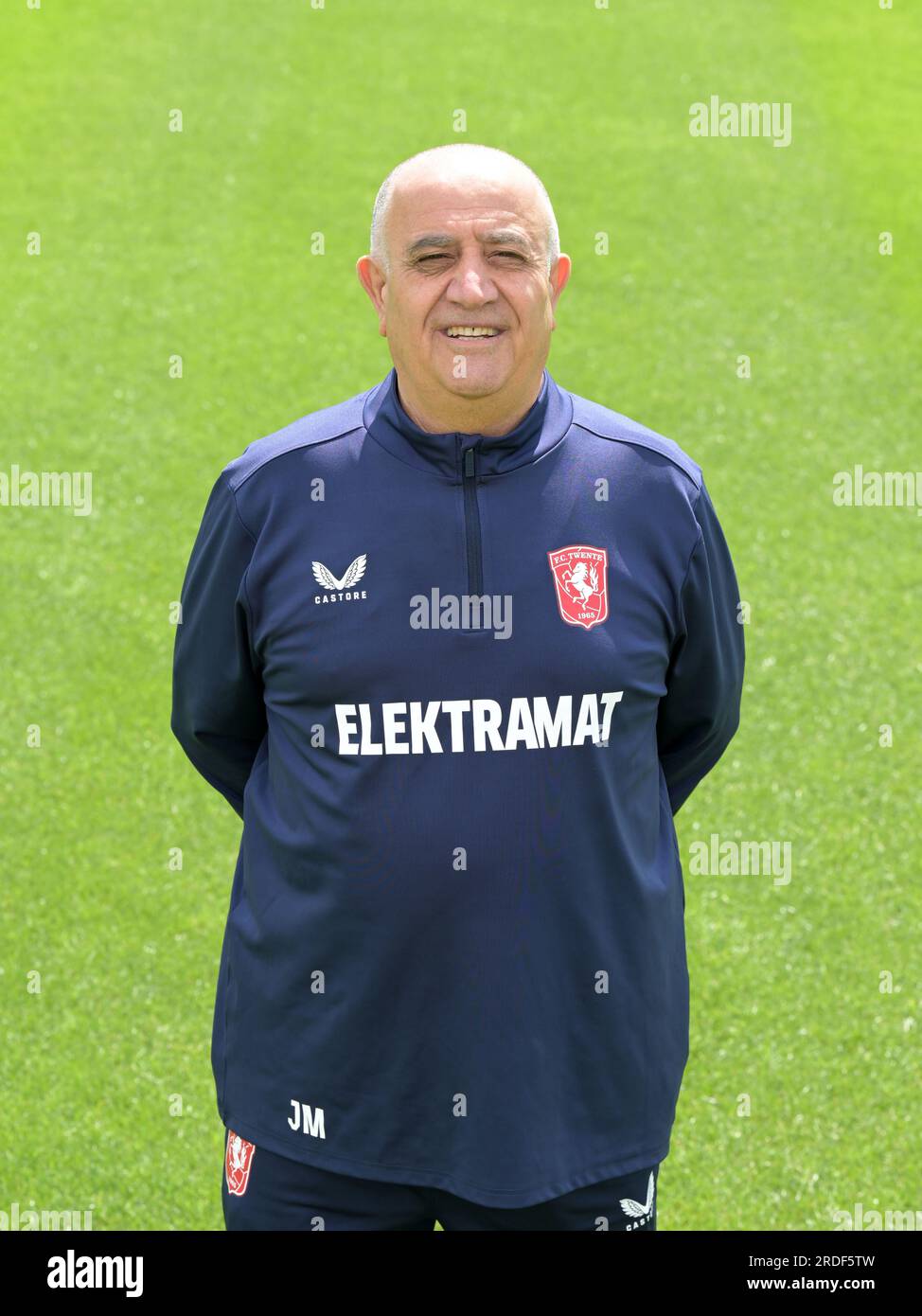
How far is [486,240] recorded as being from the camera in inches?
99.8

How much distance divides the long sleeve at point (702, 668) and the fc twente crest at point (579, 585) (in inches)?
8.5

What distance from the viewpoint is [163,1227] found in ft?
13.3

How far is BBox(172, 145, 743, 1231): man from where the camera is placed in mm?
2467

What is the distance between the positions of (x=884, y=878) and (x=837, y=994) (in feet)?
2.05

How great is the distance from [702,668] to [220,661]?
0.85 m

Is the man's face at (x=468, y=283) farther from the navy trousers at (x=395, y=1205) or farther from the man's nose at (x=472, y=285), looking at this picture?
the navy trousers at (x=395, y=1205)

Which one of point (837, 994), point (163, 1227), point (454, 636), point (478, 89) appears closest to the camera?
point (454, 636)

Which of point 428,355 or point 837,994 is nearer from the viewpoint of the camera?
point 428,355
